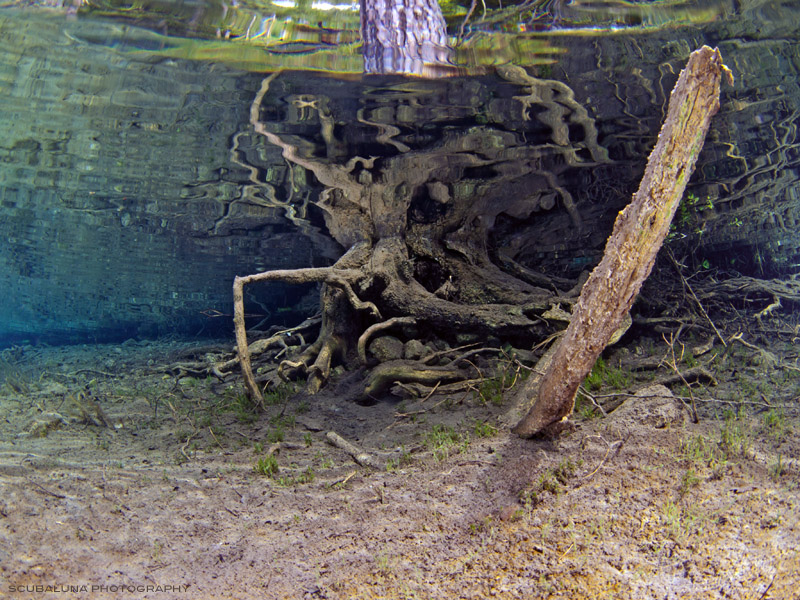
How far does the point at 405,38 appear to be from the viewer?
22.7 feet

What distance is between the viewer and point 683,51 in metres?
7.55

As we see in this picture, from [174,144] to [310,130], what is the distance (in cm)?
401

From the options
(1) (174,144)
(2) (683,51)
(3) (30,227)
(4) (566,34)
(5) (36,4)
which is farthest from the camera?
(3) (30,227)

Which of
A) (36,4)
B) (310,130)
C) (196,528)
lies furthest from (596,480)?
(36,4)

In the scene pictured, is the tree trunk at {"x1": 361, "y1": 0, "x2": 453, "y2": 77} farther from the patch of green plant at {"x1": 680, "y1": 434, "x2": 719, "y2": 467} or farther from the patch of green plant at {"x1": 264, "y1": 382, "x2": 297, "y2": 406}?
the patch of green plant at {"x1": 680, "y1": 434, "x2": 719, "y2": 467}

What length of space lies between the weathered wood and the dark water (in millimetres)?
4447

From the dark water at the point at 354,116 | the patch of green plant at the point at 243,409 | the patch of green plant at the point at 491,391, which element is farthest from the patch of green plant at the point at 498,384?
the dark water at the point at 354,116

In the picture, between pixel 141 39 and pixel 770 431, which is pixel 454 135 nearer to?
pixel 141 39

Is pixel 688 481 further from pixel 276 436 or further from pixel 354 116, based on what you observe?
pixel 354 116

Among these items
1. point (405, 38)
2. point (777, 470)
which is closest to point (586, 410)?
point (777, 470)

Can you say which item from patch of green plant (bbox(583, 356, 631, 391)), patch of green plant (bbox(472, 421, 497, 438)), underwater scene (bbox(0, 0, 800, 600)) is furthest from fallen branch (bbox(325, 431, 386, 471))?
patch of green plant (bbox(583, 356, 631, 391))

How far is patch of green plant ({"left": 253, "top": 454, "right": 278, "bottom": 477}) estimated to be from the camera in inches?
174

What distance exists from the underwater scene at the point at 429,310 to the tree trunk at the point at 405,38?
0.19 ft

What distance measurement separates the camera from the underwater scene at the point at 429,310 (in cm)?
307
